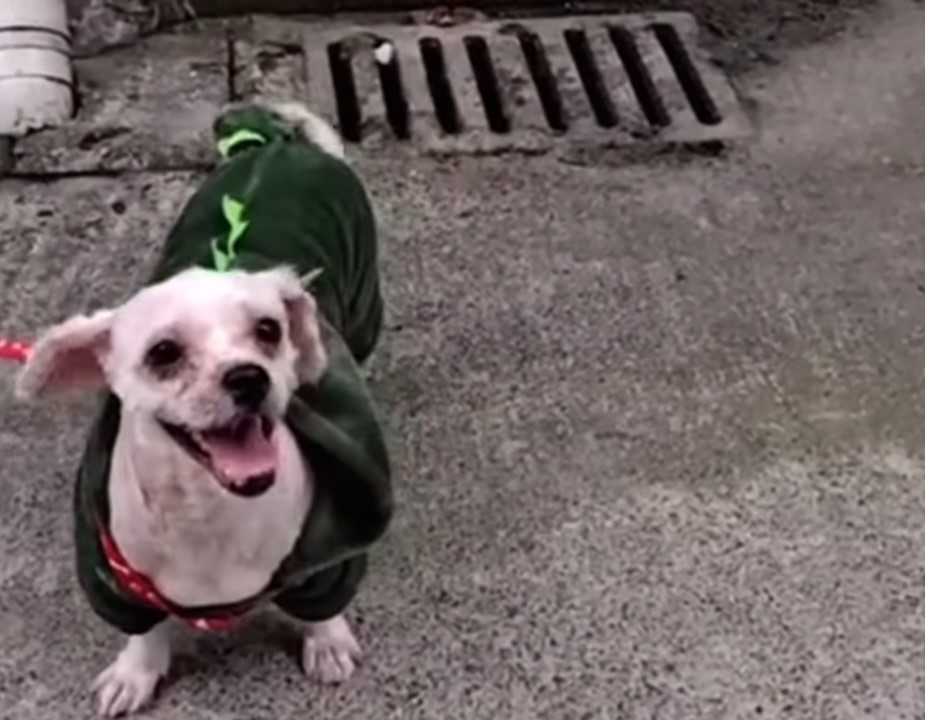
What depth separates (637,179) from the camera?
6.66 ft

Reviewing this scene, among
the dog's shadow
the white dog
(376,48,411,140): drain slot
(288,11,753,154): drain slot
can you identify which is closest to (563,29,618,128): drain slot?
(288,11,753,154): drain slot

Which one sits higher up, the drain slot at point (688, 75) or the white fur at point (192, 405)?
the white fur at point (192, 405)

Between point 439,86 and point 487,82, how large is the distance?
6cm

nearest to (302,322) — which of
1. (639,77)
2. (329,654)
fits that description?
(329,654)

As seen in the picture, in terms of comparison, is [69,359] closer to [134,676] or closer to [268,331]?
[268,331]

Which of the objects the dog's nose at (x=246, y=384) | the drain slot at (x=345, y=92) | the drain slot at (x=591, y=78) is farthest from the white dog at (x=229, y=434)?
the drain slot at (x=591, y=78)

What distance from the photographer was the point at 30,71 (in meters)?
2.06

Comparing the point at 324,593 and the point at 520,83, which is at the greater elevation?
the point at 324,593

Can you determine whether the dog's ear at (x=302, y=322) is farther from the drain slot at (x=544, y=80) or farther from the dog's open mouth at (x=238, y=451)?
the drain slot at (x=544, y=80)

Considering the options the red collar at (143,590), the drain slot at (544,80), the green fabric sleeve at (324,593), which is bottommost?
the drain slot at (544,80)

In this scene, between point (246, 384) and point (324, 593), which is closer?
point (246, 384)

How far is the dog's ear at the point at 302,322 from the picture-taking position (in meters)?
1.20

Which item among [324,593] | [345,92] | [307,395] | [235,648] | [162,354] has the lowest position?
[345,92]

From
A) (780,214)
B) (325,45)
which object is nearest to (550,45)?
(325,45)
